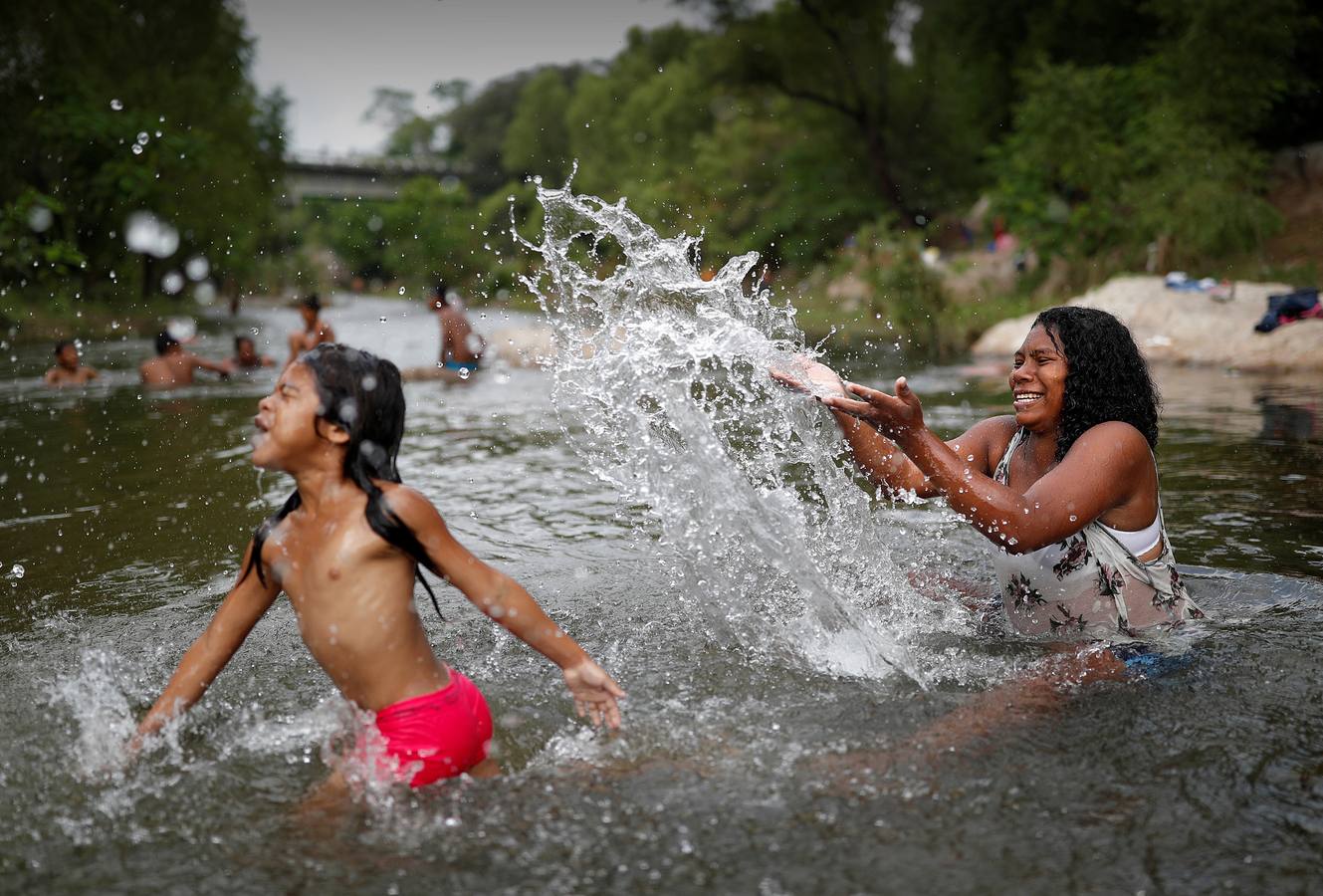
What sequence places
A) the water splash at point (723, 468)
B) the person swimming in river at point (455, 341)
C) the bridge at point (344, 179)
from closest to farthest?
the water splash at point (723, 468)
the person swimming in river at point (455, 341)
the bridge at point (344, 179)

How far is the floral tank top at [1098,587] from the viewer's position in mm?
4250

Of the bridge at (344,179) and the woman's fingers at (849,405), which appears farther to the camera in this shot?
the bridge at (344,179)

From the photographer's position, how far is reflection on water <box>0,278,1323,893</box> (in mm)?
2938

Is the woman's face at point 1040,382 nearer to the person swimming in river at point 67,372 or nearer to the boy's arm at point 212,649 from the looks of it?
the boy's arm at point 212,649

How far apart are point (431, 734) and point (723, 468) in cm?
164

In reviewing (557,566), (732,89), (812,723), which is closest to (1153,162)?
(732,89)

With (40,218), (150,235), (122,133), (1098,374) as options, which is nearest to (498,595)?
(1098,374)

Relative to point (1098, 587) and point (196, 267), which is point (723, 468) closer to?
point (1098, 587)

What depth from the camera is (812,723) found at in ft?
12.6

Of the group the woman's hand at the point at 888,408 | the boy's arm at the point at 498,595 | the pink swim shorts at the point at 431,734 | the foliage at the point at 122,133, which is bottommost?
the pink swim shorts at the point at 431,734

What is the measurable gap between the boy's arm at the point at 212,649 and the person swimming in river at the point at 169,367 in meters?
13.2

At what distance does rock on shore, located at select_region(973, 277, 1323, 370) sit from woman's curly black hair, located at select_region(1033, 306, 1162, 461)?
36.5 feet

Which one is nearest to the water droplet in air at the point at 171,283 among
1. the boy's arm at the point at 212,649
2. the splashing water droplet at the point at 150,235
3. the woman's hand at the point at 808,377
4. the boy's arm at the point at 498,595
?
the splashing water droplet at the point at 150,235

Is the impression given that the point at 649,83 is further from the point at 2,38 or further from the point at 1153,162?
the point at 1153,162
